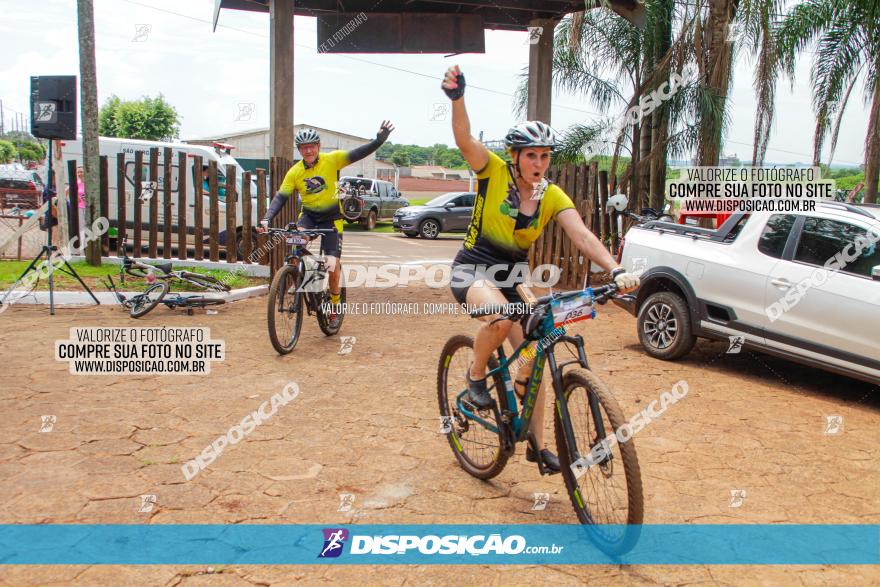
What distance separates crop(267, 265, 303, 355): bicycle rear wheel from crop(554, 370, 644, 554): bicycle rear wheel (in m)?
3.90

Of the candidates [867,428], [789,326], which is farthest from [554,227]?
[867,428]

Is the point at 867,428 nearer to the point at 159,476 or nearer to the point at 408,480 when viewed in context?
the point at 408,480

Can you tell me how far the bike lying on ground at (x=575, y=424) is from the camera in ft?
10.6

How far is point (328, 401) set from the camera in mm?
5660

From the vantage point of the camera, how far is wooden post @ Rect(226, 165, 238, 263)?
1101cm

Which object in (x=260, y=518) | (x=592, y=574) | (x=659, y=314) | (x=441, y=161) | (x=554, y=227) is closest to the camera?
(x=592, y=574)

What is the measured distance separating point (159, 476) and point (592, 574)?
256cm

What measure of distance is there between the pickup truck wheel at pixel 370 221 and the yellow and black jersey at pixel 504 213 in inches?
909

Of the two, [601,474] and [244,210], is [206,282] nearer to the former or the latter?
[244,210]

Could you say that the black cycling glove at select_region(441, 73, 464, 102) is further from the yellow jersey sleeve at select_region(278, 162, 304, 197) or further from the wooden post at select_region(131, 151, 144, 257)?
the wooden post at select_region(131, 151, 144, 257)

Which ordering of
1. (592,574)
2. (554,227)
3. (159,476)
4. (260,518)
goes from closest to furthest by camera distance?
(592,574), (260,518), (159,476), (554,227)
